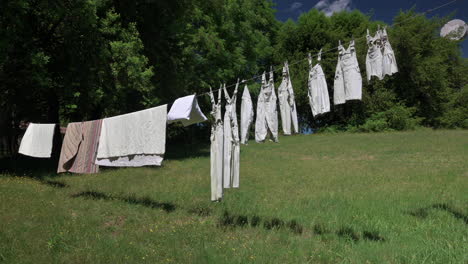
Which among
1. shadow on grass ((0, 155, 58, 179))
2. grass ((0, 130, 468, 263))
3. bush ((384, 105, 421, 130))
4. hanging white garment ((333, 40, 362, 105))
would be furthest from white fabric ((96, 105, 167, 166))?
bush ((384, 105, 421, 130))

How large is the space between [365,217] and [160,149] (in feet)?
15.1

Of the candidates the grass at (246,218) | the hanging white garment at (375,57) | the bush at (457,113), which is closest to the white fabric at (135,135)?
the grass at (246,218)

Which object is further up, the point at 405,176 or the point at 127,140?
the point at 127,140

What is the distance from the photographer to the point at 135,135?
24.0ft

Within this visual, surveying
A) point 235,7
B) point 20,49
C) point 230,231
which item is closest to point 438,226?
point 230,231

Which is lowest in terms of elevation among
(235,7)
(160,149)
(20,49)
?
(160,149)

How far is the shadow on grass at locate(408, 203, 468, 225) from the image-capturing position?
6.58 metres

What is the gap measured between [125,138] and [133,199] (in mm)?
2151

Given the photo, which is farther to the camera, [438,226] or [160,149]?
[160,149]

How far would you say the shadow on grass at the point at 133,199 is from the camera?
8.12 m

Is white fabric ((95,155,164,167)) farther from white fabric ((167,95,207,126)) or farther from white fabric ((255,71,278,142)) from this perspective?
white fabric ((255,71,278,142))

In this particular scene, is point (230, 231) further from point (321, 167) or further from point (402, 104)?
point (402, 104)

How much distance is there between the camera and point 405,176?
36.3 ft

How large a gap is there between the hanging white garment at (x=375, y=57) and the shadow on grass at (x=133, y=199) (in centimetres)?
558
